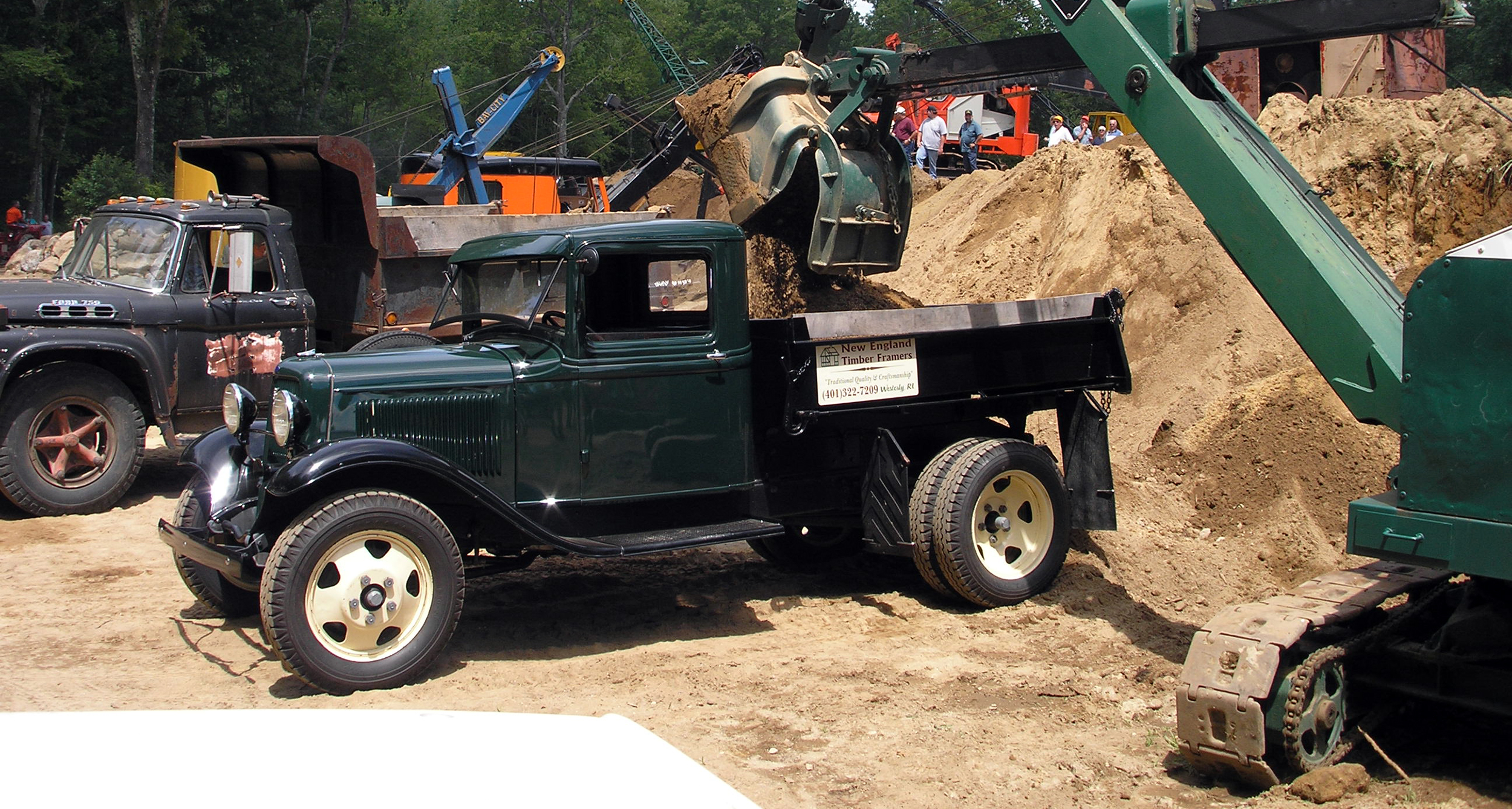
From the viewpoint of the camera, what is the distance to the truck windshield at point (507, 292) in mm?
5980

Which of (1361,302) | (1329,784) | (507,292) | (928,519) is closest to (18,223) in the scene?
(507,292)

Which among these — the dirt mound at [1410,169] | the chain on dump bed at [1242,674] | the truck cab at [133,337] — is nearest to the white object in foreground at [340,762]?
the chain on dump bed at [1242,674]

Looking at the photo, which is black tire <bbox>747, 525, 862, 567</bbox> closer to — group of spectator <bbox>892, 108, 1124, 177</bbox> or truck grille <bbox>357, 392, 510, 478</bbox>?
truck grille <bbox>357, 392, 510, 478</bbox>

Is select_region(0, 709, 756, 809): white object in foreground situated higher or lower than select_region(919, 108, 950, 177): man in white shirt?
lower

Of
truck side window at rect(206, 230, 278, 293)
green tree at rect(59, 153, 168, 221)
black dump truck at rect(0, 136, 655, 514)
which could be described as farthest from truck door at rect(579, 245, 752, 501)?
green tree at rect(59, 153, 168, 221)

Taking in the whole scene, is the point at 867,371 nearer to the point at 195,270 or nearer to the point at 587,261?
the point at 587,261

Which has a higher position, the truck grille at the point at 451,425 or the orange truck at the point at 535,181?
the orange truck at the point at 535,181

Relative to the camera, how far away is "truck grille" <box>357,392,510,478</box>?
5652 mm

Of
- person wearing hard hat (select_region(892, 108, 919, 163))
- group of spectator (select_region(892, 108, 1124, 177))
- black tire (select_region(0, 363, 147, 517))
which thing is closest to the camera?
black tire (select_region(0, 363, 147, 517))

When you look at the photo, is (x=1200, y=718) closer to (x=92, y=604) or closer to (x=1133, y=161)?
(x=92, y=604)

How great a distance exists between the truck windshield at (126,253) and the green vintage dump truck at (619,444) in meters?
3.06

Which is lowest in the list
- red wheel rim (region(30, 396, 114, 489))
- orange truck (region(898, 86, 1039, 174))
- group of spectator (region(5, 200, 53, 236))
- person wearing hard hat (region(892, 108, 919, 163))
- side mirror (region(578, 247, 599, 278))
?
red wheel rim (region(30, 396, 114, 489))

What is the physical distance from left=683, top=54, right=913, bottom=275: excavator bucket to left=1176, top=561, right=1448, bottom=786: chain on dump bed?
13.7 ft

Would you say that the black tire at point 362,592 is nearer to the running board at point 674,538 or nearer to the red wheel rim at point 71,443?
the running board at point 674,538
